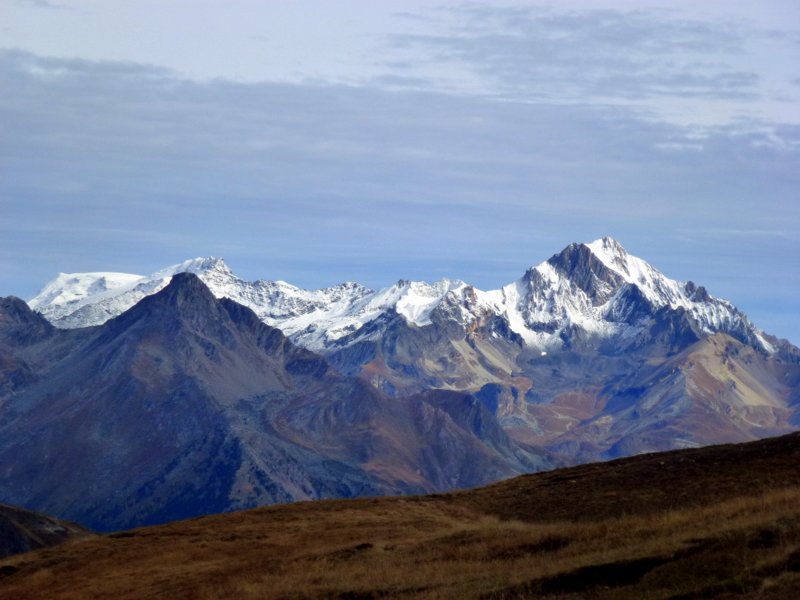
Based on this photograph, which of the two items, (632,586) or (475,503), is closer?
(632,586)

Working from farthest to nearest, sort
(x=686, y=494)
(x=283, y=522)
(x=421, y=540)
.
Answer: (x=283, y=522) < (x=686, y=494) < (x=421, y=540)

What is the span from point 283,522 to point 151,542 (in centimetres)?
716

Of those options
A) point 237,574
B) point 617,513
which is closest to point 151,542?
point 237,574

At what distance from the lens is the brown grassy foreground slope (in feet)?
157

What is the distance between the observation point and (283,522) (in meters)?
74.5

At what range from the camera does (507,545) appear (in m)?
59.2

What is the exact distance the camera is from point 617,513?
67312mm

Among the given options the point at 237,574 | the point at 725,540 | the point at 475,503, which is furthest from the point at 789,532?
the point at 475,503

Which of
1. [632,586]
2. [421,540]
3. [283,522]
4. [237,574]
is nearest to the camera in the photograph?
[632,586]

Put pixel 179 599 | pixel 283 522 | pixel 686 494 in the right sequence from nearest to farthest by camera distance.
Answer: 1. pixel 179 599
2. pixel 686 494
3. pixel 283 522

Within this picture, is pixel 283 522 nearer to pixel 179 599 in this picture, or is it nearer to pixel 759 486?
pixel 179 599

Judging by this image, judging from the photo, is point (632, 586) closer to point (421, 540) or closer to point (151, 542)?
point (421, 540)

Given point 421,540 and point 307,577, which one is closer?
point 307,577

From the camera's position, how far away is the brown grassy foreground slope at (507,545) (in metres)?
47.8
